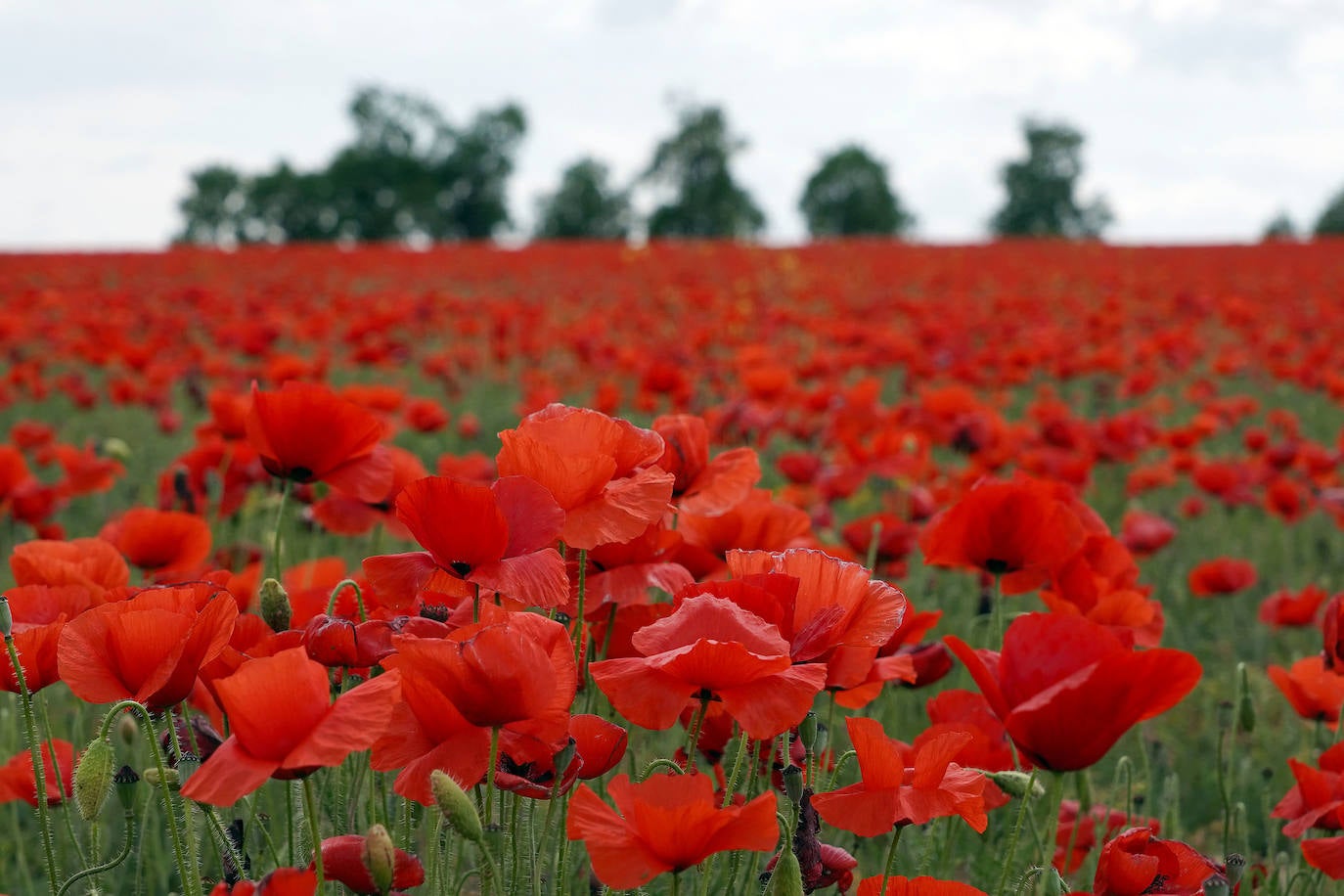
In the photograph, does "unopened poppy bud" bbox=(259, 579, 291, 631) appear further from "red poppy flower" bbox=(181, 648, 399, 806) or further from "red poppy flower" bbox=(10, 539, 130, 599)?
"red poppy flower" bbox=(181, 648, 399, 806)

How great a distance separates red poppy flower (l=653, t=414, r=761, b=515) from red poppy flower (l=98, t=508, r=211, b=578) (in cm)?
76

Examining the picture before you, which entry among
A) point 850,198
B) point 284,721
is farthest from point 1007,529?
point 850,198

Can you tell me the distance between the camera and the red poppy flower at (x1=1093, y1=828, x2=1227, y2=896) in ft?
3.33

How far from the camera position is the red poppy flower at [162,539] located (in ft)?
5.46

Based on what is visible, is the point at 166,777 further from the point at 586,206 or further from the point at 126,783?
the point at 586,206

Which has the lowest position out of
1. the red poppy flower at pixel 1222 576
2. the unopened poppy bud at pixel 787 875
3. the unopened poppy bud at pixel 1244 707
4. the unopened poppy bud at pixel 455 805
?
the red poppy flower at pixel 1222 576

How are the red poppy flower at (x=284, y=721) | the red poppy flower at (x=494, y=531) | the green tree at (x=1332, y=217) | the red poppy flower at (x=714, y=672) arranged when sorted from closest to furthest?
the red poppy flower at (x=284, y=721) < the red poppy flower at (x=714, y=672) < the red poppy flower at (x=494, y=531) < the green tree at (x=1332, y=217)

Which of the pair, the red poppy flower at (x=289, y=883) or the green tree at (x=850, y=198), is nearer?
the red poppy flower at (x=289, y=883)

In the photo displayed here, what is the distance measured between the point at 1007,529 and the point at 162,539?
1.17 m

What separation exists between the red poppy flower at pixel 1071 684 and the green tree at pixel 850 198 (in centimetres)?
5891

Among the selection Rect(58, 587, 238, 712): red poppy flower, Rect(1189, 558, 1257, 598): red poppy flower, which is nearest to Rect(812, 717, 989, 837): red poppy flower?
Rect(58, 587, 238, 712): red poppy flower

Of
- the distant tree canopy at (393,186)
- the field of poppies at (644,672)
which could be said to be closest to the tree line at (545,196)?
the distant tree canopy at (393,186)

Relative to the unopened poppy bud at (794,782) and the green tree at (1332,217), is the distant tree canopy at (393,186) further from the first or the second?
the unopened poppy bud at (794,782)

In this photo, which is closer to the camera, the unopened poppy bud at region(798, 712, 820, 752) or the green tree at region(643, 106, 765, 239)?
the unopened poppy bud at region(798, 712, 820, 752)
